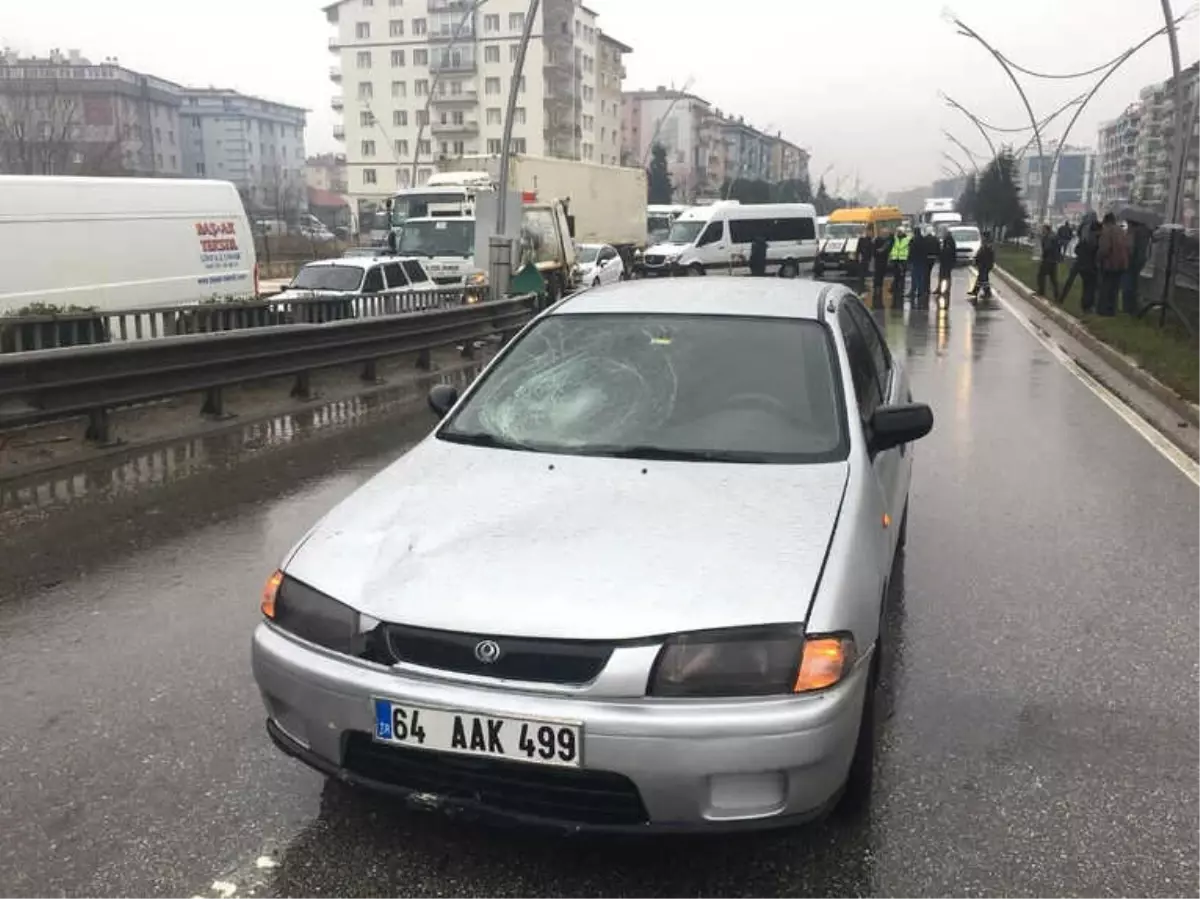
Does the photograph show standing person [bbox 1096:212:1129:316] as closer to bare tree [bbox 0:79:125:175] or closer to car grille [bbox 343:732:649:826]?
car grille [bbox 343:732:649:826]

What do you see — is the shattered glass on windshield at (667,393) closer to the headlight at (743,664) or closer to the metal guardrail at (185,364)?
the headlight at (743,664)

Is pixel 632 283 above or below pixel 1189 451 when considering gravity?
above

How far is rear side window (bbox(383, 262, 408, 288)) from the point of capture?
17.1m

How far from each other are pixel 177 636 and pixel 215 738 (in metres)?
1.11

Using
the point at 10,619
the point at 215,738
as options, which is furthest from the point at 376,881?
the point at 10,619

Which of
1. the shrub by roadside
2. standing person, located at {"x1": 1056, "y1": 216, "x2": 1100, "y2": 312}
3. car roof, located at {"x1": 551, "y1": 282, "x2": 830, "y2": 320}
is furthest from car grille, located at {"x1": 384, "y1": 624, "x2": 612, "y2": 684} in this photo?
standing person, located at {"x1": 1056, "y1": 216, "x2": 1100, "y2": 312}

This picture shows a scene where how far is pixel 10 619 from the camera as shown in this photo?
4.92m

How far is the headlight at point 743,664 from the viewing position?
2.66 m

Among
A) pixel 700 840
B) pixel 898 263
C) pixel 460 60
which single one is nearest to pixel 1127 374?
pixel 700 840

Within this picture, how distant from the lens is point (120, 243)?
13172 mm

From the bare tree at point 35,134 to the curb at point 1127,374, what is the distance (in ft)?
143

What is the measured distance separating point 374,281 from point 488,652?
14.8 meters

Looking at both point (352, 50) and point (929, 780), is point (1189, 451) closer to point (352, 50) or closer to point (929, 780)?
point (929, 780)

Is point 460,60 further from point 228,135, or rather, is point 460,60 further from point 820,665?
point 820,665
